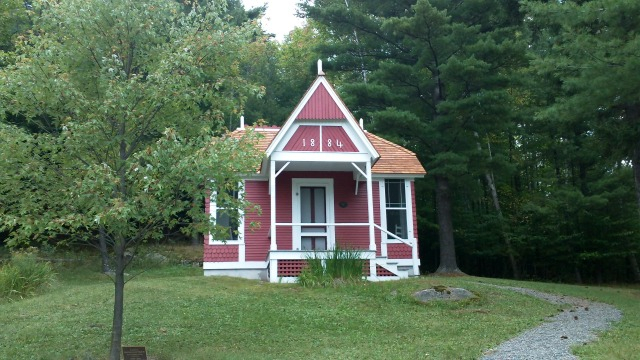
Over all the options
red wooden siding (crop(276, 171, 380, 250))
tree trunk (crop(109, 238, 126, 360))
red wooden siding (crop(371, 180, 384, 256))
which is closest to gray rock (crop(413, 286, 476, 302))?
red wooden siding (crop(276, 171, 380, 250))

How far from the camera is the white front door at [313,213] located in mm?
18281

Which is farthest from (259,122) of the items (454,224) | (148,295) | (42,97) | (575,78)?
(454,224)

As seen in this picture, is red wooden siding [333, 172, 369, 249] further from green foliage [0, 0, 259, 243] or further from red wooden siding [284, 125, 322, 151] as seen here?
green foliage [0, 0, 259, 243]

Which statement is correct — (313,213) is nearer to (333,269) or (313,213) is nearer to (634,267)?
(333,269)

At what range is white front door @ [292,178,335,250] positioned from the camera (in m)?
18.3

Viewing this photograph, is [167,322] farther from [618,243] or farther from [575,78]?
[618,243]

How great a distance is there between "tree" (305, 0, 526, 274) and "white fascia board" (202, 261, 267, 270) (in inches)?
254

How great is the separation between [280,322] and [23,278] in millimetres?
7407

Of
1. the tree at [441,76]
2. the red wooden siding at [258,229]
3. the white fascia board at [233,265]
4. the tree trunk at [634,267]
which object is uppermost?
the tree at [441,76]

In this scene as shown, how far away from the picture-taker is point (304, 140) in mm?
16406

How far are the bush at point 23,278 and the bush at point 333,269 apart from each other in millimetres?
6438

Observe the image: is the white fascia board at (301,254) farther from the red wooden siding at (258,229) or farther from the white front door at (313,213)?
the white front door at (313,213)

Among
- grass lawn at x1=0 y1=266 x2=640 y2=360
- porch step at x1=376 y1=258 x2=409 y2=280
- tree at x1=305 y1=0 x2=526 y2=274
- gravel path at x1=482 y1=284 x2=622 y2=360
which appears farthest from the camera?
tree at x1=305 y1=0 x2=526 y2=274

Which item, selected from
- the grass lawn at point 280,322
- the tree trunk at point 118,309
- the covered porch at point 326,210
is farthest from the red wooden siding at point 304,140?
the tree trunk at point 118,309
